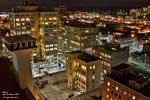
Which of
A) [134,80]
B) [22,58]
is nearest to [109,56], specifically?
[134,80]

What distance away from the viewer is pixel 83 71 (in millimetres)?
42344

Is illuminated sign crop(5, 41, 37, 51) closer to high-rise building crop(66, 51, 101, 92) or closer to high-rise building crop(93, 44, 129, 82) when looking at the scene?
high-rise building crop(66, 51, 101, 92)

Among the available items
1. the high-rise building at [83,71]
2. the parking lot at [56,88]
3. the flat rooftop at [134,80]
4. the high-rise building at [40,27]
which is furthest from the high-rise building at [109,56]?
the high-rise building at [40,27]

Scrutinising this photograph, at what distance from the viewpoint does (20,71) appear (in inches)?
536

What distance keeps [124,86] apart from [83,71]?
45.2 feet

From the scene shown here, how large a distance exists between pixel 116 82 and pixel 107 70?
64.5 ft

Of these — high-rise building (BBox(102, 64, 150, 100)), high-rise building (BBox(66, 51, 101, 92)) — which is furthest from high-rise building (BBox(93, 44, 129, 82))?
high-rise building (BBox(102, 64, 150, 100))

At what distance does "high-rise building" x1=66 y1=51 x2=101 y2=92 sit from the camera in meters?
41.7

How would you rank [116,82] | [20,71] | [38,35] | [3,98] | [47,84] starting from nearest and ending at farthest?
1. [3,98]
2. [20,71]
3. [116,82]
4. [47,84]
5. [38,35]

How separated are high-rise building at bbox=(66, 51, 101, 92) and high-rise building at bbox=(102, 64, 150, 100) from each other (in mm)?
7585

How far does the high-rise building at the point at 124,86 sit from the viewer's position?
2819 centimetres

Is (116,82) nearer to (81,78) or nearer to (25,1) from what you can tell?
(81,78)

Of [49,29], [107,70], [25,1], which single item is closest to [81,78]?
[107,70]

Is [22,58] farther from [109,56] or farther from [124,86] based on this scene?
[109,56]
